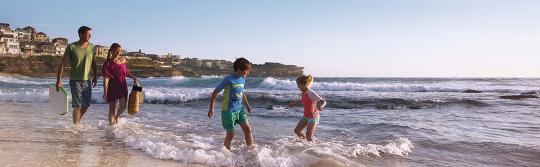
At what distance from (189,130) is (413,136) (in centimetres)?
429

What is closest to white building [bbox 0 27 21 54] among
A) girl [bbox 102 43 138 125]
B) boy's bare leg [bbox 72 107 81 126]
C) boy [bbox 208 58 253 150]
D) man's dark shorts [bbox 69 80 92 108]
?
boy's bare leg [bbox 72 107 81 126]

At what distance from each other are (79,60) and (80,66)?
0.10 meters

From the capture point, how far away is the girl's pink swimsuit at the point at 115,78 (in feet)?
25.9

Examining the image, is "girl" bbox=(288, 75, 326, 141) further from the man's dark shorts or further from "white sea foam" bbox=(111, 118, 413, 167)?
the man's dark shorts

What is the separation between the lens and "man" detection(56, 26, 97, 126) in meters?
7.05

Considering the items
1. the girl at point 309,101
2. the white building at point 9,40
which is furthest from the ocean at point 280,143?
the white building at point 9,40

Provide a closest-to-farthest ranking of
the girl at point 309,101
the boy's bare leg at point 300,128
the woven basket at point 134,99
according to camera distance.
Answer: the girl at point 309,101, the boy's bare leg at point 300,128, the woven basket at point 134,99

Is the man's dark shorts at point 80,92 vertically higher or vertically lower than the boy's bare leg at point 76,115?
higher

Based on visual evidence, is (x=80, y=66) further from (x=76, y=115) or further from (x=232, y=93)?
(x=232, y=93)

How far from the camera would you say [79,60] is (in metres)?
7.15

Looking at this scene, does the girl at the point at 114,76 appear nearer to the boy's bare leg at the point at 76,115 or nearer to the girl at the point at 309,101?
the boy's bare leg at the point at 76,115

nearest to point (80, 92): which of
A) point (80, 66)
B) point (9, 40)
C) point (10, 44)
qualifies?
point (80, 66)

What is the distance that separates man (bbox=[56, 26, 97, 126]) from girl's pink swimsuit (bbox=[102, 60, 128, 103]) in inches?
16.1

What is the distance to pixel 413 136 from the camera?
846 cm
